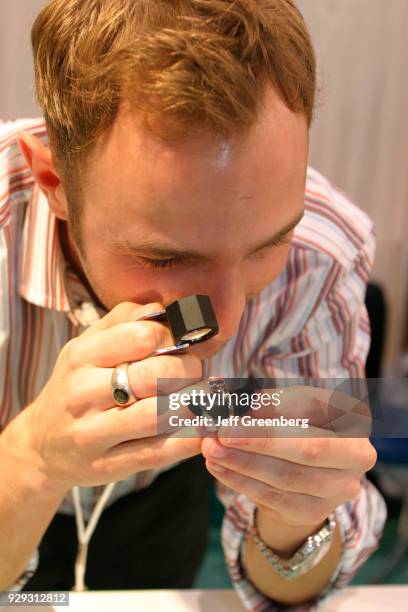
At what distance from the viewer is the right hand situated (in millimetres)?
753

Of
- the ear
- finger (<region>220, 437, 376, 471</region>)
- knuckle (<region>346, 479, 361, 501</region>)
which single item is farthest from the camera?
the ear

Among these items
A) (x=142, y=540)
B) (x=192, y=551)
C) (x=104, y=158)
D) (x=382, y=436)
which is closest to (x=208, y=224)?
(x=104, y=158)

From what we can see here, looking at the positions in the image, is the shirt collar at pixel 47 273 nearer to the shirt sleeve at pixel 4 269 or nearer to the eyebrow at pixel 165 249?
the shirt sleeve at pixel 4 269

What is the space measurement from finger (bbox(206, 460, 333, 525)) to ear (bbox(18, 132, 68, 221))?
44cm

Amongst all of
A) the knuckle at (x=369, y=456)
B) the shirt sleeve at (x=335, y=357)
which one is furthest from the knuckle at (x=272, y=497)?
the shirt sleeve at (x=335, y=357)

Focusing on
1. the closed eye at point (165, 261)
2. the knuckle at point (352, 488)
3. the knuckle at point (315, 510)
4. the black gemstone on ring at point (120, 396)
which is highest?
the closed eye at point (165, 261)

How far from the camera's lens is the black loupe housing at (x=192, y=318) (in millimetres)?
742

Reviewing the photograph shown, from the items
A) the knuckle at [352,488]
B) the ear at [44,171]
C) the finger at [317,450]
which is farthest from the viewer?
the ear at [44,171]

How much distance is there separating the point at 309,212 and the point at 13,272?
49 centimetres

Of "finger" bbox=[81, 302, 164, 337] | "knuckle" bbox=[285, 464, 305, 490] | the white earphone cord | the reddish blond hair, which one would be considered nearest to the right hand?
"finger" bbox=[81, 302, 164, 337]

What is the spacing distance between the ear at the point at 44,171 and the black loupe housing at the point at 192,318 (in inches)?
11.6

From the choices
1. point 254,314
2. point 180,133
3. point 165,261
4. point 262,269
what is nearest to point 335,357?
point 254,314

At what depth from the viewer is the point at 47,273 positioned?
3.45 feet

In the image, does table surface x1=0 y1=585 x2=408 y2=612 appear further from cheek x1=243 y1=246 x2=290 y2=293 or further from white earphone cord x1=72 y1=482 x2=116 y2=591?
cheek x1=243 y1=246 x2=290 y2=293
